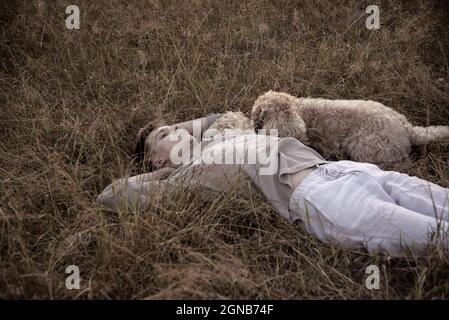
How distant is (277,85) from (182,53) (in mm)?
1201

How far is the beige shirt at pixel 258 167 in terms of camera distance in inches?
111

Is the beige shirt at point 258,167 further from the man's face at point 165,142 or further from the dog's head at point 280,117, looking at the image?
the dog's head at point 280,117

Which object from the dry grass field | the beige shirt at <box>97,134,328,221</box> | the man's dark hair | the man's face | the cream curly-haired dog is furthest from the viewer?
the man's dark hair

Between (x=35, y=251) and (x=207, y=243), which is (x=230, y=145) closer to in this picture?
(x=207, y=243)

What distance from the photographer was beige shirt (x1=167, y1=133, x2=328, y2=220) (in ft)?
9.26

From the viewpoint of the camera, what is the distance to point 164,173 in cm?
318

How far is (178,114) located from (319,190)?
1992mm

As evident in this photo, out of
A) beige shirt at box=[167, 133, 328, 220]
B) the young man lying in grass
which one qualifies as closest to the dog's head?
the young man lying in grass

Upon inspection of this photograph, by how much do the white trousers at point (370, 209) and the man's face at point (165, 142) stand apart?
1.16 meters

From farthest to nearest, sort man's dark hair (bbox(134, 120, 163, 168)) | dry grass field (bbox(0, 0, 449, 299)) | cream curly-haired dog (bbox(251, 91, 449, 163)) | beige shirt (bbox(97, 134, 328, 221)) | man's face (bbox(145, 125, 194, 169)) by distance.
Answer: man's dark hair (bbox(134, 120, 163, 168))
cream curly-haired dog (bbox(251, 91, 449, 163))
man's face (bbox(145, 125, 194, 169))
beige shirt (bbox(97, 134, 328, 221))
dry grass field (bbox(0, 0, 449, 299))

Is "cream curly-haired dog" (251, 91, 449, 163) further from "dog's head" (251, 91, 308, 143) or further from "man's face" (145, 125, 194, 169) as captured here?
"man's face" (145, 125, 194, 169)

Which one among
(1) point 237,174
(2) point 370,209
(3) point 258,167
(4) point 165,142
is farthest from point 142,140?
(2) point 370,209

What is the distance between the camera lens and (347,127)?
3.73m

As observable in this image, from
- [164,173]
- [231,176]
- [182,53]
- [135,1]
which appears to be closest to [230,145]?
[231,176]
